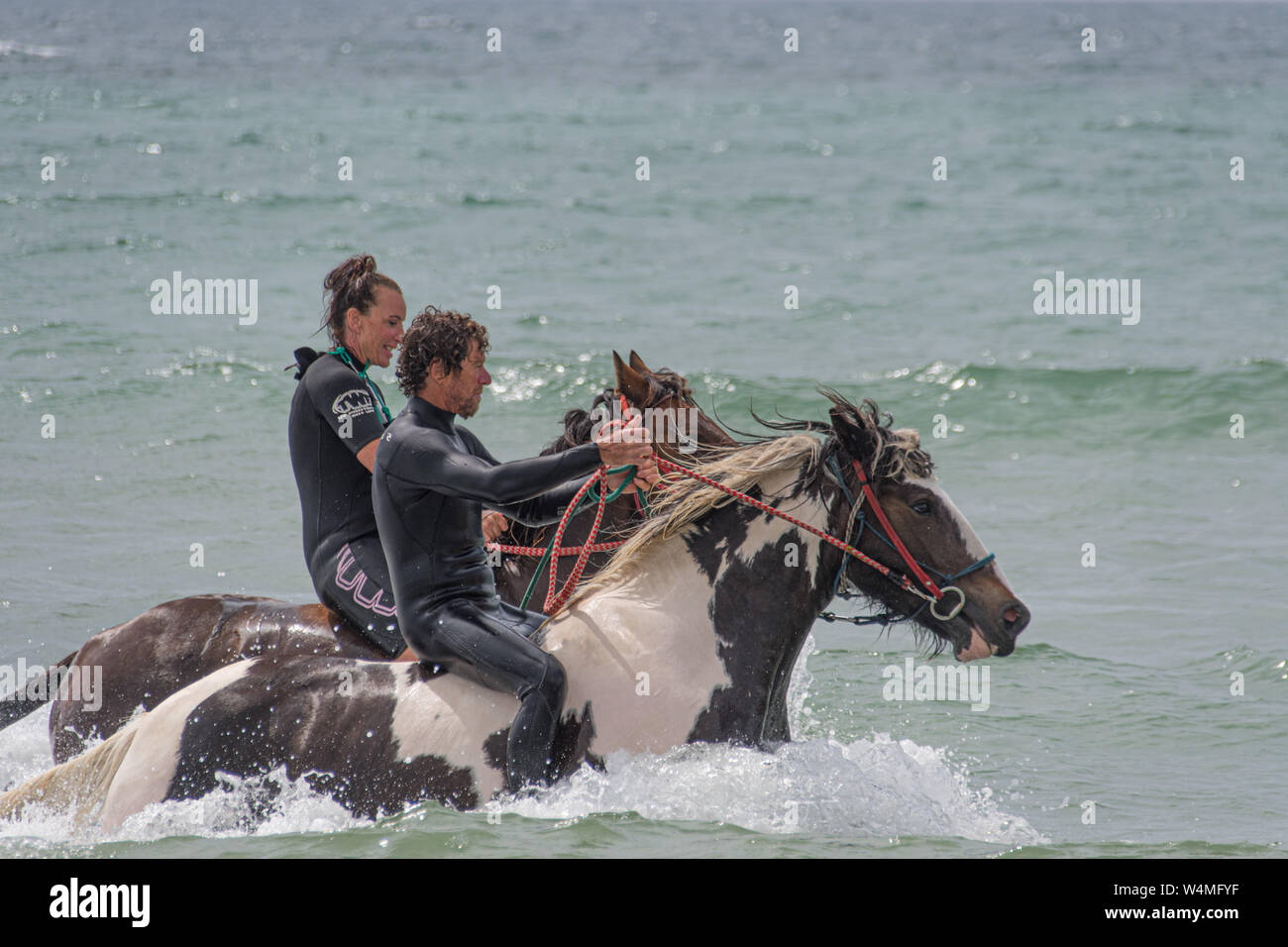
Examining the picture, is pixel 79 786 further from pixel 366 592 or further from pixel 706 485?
pixel 706 485

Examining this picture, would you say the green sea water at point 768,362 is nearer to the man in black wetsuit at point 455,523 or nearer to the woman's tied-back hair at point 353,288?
the man in black wetsuit at point 455,523

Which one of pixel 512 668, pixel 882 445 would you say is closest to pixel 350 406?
pixel 512 668

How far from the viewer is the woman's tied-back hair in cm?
567

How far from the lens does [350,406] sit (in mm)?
5516

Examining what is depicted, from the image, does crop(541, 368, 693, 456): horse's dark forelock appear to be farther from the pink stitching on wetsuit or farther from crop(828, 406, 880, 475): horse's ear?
crop(828, 406, 880, 475): horse's ear

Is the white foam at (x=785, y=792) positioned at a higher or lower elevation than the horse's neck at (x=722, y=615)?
lower

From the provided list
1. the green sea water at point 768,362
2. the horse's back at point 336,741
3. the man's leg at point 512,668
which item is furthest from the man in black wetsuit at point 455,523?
the green sea water at point 768,362

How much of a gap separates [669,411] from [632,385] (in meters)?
0.44

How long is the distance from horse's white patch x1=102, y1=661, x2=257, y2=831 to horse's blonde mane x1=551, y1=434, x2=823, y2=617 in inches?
55.3

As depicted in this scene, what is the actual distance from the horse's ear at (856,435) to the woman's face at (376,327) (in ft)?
6.14

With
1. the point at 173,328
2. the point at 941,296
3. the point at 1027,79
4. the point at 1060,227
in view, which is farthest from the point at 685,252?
the point at 1027,79

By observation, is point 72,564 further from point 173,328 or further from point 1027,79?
point 1027,79

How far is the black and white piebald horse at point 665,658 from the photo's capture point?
181 inches

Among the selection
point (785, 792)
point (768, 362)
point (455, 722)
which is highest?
point (768, 362)
